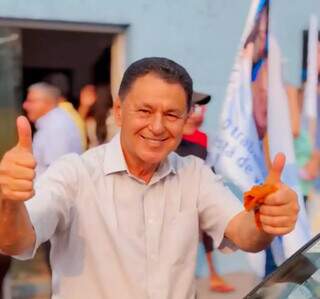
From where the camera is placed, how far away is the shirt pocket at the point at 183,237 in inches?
91.3

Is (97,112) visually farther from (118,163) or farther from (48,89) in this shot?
(118,163)

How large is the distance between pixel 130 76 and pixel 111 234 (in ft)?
1.51

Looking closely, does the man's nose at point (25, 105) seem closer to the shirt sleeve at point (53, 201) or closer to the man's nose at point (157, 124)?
the shirt sleeve at point (53, 201)

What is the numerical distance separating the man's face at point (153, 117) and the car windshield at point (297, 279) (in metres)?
0.64

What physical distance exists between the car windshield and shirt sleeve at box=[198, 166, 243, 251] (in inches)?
11.3

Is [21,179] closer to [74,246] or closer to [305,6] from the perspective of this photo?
[74,246]

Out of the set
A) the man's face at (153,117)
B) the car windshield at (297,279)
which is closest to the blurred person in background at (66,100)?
the car windshield at (297,279)

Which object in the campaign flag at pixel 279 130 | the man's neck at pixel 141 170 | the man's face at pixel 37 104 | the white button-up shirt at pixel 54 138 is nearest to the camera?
the man's neck at pixel 141 170

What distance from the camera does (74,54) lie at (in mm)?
6477

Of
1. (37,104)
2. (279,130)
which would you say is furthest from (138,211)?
(37,104)

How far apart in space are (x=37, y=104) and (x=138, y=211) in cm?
389

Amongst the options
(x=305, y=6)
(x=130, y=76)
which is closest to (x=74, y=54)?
(x=305, y=6)

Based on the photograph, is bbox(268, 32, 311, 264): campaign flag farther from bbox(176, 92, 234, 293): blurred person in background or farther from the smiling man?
the smiling man

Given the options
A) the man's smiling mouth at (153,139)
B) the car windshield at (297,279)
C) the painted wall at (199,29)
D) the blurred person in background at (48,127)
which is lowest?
the blurred person in background at (48,127)
